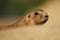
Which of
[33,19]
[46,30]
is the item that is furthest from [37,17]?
[46,30]

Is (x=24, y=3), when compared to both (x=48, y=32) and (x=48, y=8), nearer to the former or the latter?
(x=48, y=8)

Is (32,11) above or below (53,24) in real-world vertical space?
above

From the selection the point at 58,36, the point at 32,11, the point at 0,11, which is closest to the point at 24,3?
the point at 32,11

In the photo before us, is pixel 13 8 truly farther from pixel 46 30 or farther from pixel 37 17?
pixel 46 30

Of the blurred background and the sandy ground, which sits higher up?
the blurred background

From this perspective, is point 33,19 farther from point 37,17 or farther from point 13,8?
point 13,8

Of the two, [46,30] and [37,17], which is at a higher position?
[37,17]

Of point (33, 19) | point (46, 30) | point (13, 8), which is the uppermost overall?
point (13, 8)
